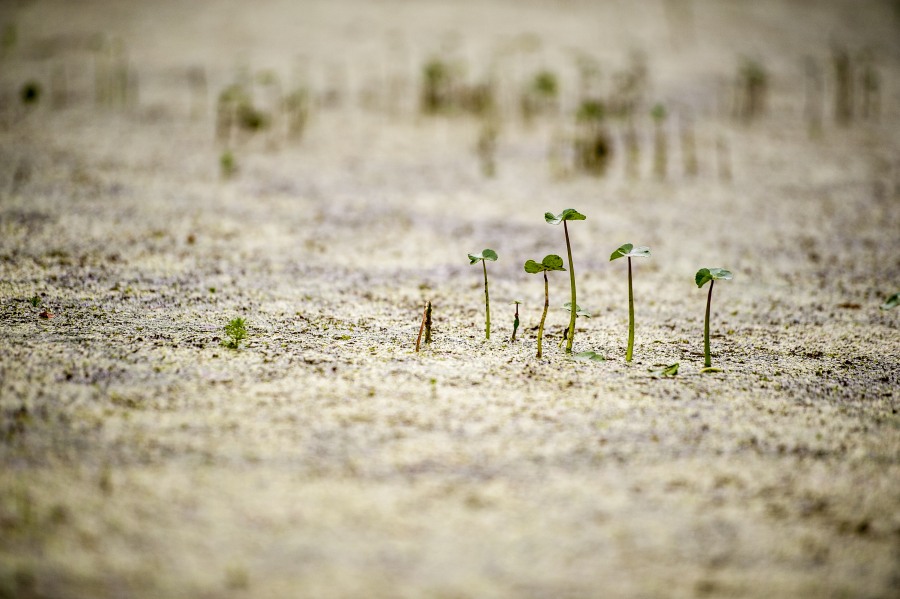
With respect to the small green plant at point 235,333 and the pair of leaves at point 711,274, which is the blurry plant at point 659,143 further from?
the small green plant at point 235,333

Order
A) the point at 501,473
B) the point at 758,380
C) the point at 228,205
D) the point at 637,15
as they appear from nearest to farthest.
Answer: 1. the point at 501,473
2. the point at 758,380
3. the point at 228,205
4. the point at 637,15

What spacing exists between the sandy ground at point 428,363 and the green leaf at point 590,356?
0.04 metres

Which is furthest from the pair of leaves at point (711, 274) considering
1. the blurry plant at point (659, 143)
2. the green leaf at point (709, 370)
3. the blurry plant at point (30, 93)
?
the blurry plant at point (30, 93)

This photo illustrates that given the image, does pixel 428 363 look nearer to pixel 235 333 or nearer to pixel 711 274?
pixel 235 333

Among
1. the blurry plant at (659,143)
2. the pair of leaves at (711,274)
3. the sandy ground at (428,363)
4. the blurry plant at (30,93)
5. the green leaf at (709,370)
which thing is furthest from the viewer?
the blurry plant at (30,93)

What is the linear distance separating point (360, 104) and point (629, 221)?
3.52m

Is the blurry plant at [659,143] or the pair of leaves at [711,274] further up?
the blurry plant at [659,143]

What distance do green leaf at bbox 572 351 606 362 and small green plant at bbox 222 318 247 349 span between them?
1.39 meters

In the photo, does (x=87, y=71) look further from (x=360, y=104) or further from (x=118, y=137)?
(x=360, y=104)

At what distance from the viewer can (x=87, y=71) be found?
271 inches

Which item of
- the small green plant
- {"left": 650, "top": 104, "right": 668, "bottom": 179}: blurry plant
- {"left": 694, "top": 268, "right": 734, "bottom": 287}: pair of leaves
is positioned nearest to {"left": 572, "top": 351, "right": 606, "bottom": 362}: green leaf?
{"left": 694, "top": 268, "right": 734, "bottom": 287}: pair of leaves

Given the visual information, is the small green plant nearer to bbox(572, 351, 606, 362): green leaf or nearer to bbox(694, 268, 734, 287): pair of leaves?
bbox(572, 351, 606, 362): green leaf

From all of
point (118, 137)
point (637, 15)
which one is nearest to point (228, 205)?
point (118, 137)

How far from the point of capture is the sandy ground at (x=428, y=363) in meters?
1.57
